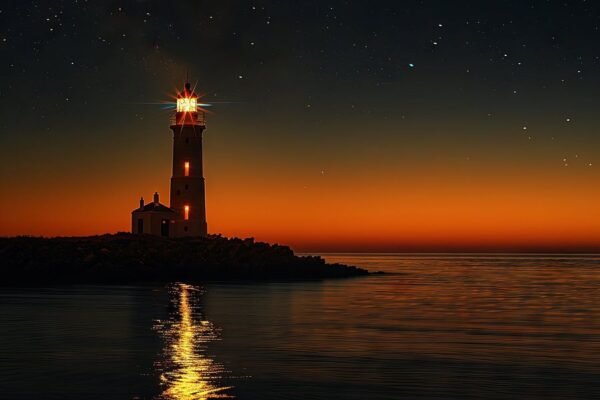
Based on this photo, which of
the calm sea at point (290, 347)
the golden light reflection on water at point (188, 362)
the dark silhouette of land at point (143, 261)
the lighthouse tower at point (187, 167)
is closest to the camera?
the golden light reflection on water at point (188, 362)

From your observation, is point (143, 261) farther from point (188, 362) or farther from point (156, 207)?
point (188, 362)

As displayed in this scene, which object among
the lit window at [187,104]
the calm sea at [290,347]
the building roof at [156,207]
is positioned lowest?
the calm sea at [290,347]

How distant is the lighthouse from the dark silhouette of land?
4.35 feet

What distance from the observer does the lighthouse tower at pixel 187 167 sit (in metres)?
54.0

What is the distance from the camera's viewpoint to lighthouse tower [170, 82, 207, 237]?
54.0 metres

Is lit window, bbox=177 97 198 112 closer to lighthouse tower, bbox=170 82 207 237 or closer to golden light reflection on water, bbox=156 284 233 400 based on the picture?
lighthouse tower, bbox=170 82 207 237

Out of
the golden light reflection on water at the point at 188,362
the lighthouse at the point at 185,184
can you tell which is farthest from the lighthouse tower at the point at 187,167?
the golden light reflection on water at the point at 188,362

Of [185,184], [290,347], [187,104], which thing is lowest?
[290,347]

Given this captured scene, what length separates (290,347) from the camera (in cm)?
1991

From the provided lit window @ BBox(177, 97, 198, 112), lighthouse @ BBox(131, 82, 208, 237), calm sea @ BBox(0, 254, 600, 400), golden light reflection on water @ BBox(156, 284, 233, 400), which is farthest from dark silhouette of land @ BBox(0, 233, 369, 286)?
golden light reflection on water @ BBox(156, 284, 233, 400)

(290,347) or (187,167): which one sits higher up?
(187,167)

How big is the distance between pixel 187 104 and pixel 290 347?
37141 millimetres

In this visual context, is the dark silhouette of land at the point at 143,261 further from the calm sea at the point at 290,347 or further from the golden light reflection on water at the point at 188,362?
the golden light reflection on water at the point at 188,362

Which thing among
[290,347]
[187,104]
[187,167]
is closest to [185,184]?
[187,167]
